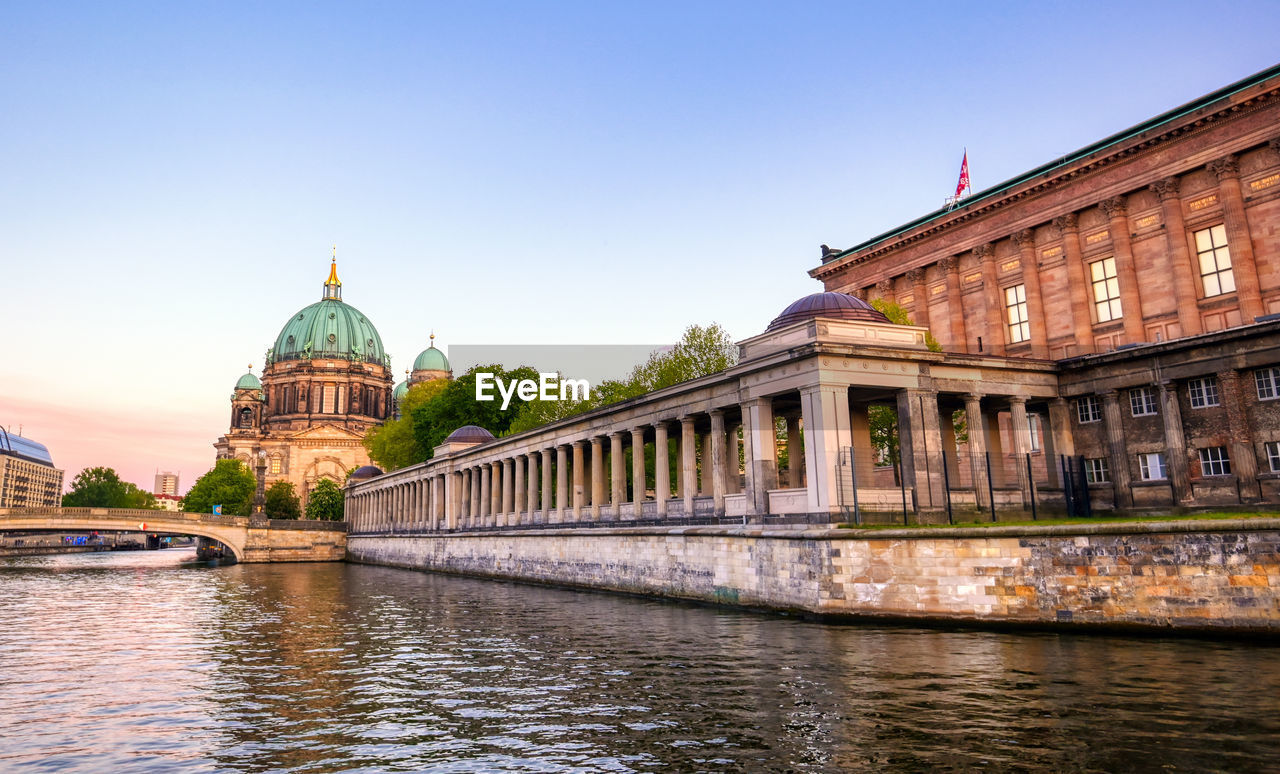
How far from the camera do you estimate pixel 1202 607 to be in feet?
59.7

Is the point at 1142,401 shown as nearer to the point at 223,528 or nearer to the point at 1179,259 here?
the point at 1179,259

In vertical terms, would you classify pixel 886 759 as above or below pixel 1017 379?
below

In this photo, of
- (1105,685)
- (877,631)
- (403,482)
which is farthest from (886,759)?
(403,482)

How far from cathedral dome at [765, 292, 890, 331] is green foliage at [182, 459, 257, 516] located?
117846 millimetres

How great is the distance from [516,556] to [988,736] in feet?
128

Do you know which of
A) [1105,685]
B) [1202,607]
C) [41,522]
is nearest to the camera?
[1105,685]

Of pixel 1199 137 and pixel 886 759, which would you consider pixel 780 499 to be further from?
pixel 1199 137

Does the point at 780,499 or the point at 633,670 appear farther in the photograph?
the point at 780,499

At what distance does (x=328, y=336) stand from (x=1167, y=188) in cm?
13403

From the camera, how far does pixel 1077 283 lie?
43.0 metres

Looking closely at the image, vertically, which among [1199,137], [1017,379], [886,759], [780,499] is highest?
[1199,137]

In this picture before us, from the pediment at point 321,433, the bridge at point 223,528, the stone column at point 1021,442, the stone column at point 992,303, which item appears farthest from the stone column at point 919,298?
the pediment at point 321,433

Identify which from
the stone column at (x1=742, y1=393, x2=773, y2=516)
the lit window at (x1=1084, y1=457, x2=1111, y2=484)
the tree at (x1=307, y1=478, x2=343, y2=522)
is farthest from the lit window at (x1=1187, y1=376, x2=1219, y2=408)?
the tree at (x1=307, y1=478, x2=343, y2=522)

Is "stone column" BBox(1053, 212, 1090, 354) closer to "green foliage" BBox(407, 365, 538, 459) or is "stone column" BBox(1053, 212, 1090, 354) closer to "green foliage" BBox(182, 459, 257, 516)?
"green foliage" BBox(407, 365, 538, 459)
